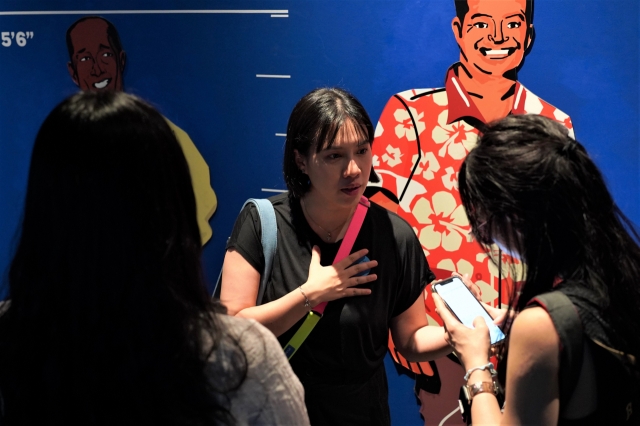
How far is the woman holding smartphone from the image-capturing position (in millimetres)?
1224

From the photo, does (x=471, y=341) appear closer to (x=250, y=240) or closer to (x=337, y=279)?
(x=337, y=279)

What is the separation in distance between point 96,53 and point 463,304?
2.00m

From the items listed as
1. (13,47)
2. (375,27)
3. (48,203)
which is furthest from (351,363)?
(13,47)

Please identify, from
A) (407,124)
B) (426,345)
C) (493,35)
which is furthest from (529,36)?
(426,345)

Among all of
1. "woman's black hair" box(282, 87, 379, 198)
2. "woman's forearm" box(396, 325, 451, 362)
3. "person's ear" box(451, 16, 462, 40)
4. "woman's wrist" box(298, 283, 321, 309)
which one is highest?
"person's ear" box(451, 16, 462, 40)

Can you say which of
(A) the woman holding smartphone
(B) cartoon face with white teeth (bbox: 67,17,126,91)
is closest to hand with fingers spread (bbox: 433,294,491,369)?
(A) the woman holding smartphone

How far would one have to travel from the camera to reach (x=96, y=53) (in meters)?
2.99

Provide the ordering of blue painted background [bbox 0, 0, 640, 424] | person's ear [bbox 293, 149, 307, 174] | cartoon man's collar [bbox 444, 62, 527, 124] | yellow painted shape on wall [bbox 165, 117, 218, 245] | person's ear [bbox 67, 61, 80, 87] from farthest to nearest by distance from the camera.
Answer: person's ear [bbox 67, 61, 80, 87]
yellow painted shape on wall [bbox 165, 117, 218, 245]
cartoon man's collar [bbox 444, 62, 527, 124]
blue painted background [bbox 0, 0, 640, 424]
person's ear [bbox 293, 149, 307, 174]

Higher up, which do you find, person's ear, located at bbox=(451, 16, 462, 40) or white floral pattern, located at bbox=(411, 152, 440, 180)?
person's ear, located at bbox=(451, 16, 462, 40)

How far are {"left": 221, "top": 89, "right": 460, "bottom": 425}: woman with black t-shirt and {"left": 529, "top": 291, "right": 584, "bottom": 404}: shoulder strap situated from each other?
0.82 meters

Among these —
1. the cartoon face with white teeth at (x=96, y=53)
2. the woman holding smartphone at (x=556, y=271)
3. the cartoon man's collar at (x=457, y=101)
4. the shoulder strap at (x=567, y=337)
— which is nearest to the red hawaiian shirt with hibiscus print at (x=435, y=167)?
the cartoon man's collar at (x=457, y=101)

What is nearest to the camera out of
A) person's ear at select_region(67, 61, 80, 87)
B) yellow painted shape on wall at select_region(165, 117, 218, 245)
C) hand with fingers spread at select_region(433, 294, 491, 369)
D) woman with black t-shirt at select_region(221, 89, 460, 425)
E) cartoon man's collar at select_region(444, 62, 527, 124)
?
hand with fingers spread at select_region(433, 294, 491, 369)

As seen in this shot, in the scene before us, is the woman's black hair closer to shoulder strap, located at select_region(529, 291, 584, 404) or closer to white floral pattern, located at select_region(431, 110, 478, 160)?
white floral pattern, located at select_region(431, 110, 478, 160)

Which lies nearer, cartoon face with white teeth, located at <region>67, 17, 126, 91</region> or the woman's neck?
the woman's neck
